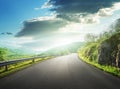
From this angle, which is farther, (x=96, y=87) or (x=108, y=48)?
(x=108, y=48)

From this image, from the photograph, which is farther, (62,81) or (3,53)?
(3,53)

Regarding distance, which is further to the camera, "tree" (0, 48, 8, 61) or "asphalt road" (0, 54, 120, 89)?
"tree" (0, 48, 8, 61)

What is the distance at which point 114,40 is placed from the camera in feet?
83.1

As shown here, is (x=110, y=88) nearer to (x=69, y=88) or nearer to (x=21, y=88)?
(x=69, y=88)

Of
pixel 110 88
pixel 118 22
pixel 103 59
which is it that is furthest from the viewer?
pixel 118 22

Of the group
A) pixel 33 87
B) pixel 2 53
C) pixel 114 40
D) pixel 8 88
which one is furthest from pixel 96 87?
pixel 2 53

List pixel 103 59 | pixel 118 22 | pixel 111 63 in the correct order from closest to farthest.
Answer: pixel 111 63 < pixel 103 59 < pixel 118 22

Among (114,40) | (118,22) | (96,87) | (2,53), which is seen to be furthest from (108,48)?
A: (2,53)

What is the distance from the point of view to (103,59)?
1070 inches

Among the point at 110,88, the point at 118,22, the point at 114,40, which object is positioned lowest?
the point at 110,88

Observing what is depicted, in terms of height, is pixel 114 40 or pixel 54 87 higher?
pixel 114 40

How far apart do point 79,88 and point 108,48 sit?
15.0 metres

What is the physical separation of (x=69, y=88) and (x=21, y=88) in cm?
235

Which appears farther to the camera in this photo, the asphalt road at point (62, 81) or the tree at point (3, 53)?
the tree at point (3, 53)
